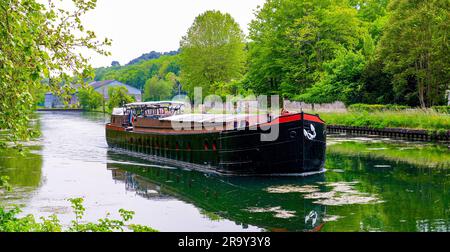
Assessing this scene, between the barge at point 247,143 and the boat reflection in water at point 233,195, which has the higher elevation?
the barge at point 247,143

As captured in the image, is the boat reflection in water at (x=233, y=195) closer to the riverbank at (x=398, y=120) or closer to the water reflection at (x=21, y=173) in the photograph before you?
the water reflection at (x=21, y=173)

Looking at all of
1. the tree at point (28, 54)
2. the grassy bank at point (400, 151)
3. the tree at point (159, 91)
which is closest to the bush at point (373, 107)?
the grassy bank at point (400, 151)

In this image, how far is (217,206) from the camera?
1955 cm

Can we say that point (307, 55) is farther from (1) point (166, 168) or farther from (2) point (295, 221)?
(2) point (295, 221)

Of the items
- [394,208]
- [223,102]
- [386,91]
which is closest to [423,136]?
[386,91]

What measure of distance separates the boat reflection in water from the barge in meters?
0.63

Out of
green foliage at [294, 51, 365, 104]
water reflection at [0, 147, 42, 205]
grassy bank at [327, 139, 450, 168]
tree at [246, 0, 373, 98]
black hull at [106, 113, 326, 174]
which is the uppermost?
tree at [246, 0, 373, 98]

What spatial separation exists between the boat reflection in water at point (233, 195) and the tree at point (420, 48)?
25320 mm

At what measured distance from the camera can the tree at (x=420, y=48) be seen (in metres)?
45.6

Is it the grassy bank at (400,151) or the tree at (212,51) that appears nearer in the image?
the grassy bank at (400,151)

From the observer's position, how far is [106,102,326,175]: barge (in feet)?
80.1

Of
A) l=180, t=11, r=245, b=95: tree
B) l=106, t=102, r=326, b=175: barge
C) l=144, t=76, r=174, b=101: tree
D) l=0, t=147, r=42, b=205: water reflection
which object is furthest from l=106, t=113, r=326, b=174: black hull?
l=144, t=76, r=174, b=101: tree

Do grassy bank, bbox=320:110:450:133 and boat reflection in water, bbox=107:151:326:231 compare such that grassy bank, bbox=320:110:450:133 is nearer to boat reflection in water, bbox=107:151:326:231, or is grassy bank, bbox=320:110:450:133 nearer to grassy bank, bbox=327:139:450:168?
grassy bank, bbox=327:139:450:168

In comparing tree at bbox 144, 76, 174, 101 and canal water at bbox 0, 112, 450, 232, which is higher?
tree at bbox 144, 76, 174, 101
